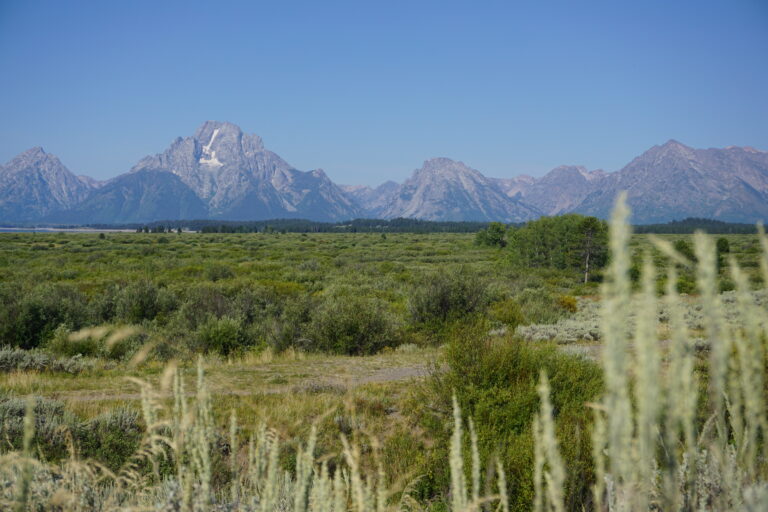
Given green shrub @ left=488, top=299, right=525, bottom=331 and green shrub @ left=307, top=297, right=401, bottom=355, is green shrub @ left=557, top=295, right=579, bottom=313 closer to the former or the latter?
green shrub @ left=488, top=299, right=525, bottom=331

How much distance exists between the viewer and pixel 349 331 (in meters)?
15.9

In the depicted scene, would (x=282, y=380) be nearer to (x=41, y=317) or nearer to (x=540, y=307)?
(x=41, y=317)

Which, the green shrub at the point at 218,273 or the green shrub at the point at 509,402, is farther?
the green shrub at the point at 218,273

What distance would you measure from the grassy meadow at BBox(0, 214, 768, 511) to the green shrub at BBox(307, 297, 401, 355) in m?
0.07

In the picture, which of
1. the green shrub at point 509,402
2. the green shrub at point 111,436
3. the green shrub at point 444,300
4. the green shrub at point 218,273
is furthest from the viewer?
the green shrub at point 218,273

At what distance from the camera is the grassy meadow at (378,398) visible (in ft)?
4.18

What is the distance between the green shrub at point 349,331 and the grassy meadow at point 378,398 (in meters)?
0.07

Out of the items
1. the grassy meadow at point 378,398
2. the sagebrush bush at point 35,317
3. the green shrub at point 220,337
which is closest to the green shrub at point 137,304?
the grassy meadow at point 378,398

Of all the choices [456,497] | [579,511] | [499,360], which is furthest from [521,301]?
[456,497]

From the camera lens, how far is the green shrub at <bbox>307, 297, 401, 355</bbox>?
1577cm

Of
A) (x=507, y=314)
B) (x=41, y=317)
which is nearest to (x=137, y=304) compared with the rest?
(x=41, y=317)

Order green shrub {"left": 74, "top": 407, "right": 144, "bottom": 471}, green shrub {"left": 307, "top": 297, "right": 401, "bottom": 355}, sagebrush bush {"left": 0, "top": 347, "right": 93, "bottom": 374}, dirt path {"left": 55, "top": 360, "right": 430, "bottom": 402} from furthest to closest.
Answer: green shrub {"left": 307, "top": 297, "right": 401, "bottom": 355}
sagebrush bush {"left": 0, "top": 347, "right": 93, "bottom": 374}
dirt path {"left": 55, "top": 360, "right": 430, "bottom": 402}
green shrub {"left": 74, "top": 407, "right": 144, "bottom": 471}

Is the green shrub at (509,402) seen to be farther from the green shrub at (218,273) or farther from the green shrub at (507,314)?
the green shrub at (218,273)

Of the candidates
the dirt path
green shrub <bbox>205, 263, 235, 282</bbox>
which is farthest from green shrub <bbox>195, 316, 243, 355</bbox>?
green shrub <bbox>205, 263, 235, 282</bbox>
